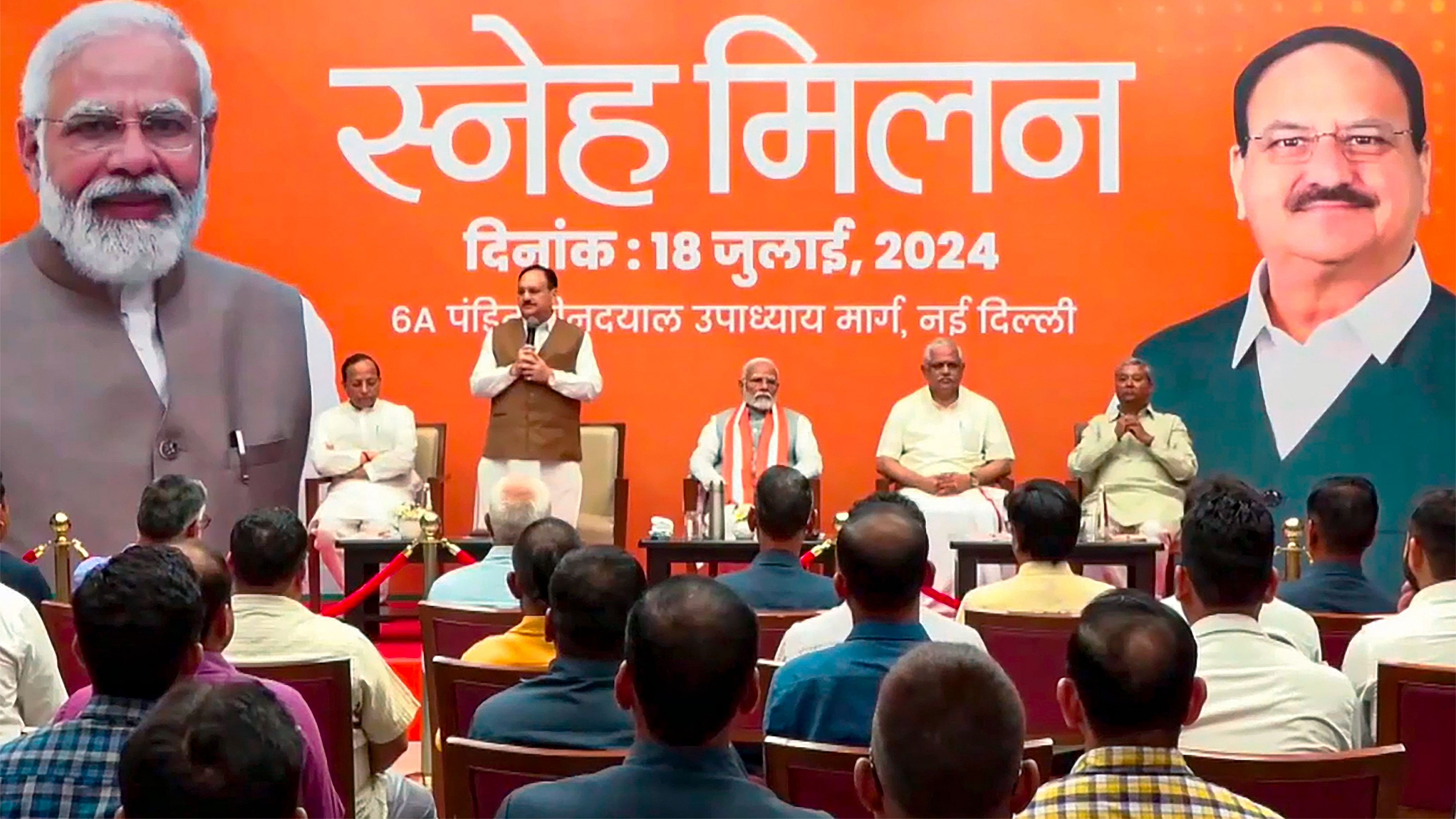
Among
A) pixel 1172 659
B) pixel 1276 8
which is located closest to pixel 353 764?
pixel 1172 659

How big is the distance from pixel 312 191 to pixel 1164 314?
13.0 ft

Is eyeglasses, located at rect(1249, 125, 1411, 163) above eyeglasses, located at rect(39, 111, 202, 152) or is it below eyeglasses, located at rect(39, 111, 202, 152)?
below

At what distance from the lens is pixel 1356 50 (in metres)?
7.34

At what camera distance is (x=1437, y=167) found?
734 centimetres

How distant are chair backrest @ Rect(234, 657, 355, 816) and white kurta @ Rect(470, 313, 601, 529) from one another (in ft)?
13.1

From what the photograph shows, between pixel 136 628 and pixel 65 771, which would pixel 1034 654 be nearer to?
pixel 136 628

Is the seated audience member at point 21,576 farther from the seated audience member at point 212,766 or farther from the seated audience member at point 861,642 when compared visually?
the seated audience member at point 212,766

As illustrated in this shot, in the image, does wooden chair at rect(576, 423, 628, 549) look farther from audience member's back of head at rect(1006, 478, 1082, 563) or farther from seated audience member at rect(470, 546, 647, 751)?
seated audience member at rect(470, 546, 647, 751)

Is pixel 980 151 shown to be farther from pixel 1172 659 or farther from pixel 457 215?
pixel 1172 659

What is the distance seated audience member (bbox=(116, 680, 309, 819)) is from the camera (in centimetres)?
136

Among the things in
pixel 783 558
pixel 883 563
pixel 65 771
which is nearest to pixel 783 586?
pixel 783 558

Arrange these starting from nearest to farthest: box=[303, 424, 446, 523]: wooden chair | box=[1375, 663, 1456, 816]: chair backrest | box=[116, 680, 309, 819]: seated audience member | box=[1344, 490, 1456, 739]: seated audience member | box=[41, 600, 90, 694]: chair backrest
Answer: box=[116, 680, 309, 819]: seated audience member, box=[1375, 663, 1456, 816]: chair backrest, box=[1344, 490, 1456, 739]: seated audience member, box=[41, 600, 90, 694]: chair backrest, box=[303, 424, 446, 523]: wooden chair

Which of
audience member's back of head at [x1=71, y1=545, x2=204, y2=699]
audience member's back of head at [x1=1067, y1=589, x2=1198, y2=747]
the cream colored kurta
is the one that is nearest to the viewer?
audience member's back of head at [x1=1067, y1=589, x2=1198, y2=747]

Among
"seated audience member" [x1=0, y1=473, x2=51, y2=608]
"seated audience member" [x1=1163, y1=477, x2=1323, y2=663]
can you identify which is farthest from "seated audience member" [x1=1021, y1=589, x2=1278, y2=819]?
"seated audience member" [x1=0, y1=473, x2=51, y2=608]
